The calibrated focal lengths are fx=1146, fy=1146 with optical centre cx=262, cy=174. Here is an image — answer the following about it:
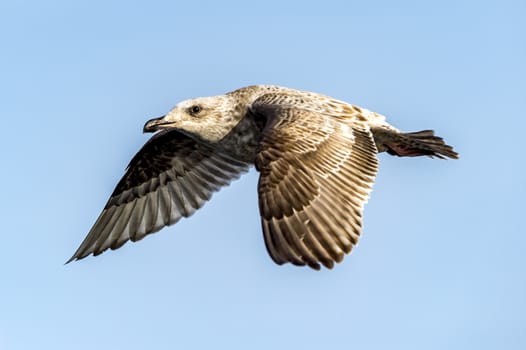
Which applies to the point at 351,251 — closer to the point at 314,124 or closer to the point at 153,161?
the point at 314,124

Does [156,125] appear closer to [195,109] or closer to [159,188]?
[195,109]

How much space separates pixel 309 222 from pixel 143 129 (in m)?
4.38

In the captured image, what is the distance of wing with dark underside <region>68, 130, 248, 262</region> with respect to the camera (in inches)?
757

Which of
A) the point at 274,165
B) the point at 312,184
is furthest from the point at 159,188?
the point at 312,184

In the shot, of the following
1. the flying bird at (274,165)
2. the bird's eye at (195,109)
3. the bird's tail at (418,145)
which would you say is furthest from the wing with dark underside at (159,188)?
the bird's tail at (418,145)

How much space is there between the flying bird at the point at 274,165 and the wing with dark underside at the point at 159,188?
17mm

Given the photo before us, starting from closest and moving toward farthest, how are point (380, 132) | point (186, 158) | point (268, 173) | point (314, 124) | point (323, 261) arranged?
point (323, 261) < point (268, 173) < point (314, 124) < point (380, 132) < point (186, 158)

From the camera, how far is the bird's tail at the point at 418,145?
1694cm

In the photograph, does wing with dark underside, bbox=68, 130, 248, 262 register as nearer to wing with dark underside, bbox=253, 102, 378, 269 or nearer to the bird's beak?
the bird's beak

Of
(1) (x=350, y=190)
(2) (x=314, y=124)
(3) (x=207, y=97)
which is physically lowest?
(1) (x=350, y=190)

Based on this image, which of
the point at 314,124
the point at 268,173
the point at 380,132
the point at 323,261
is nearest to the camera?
the point at 323,261

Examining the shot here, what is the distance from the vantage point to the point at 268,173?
47.0 ft

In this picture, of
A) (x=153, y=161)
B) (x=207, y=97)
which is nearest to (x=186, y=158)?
(x=153, y=161)

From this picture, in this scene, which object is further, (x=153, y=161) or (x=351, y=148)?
(x=153, y=161)
